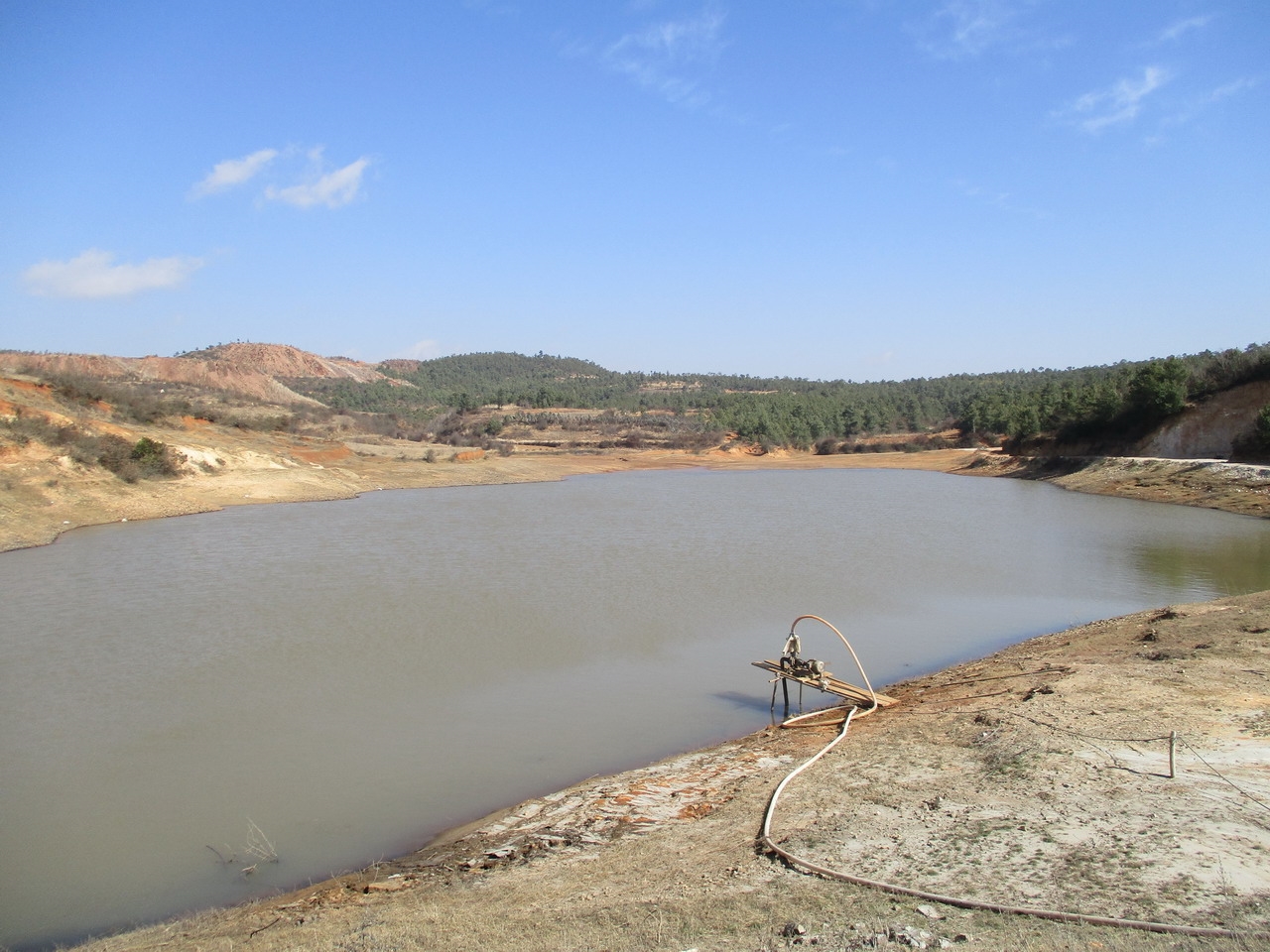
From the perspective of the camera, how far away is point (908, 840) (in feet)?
16.2

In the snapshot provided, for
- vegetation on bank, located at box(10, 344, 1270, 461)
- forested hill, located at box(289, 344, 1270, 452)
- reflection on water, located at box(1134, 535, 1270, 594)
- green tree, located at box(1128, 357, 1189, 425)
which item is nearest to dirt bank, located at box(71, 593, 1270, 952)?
reflection on water, located at box(1134, 535, 1270, 594)

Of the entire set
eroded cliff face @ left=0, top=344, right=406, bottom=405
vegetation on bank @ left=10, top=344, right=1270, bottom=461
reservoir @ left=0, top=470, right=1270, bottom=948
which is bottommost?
reservoir @ left=0, top=470, right=1270, bottom=948

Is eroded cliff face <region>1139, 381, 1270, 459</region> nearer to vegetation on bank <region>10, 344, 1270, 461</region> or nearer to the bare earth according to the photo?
vegetation on bank <region>10, 344, 1270, 461</region>

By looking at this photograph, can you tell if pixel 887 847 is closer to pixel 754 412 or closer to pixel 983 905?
pixel 983 905

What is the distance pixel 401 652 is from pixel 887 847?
8007 mm

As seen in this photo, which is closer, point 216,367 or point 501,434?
point 501,434

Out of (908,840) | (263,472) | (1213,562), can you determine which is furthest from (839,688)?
(263,472)

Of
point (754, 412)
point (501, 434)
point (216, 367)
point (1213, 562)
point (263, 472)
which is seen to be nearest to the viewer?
point (1213, 562)

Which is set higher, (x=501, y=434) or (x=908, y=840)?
(x=501, y=434)

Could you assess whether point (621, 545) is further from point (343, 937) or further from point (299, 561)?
point (343, 937)

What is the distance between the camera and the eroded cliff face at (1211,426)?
110ft

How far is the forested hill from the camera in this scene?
38.1 metres

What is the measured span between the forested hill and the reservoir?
16.3 m

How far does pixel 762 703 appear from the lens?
372 inches
